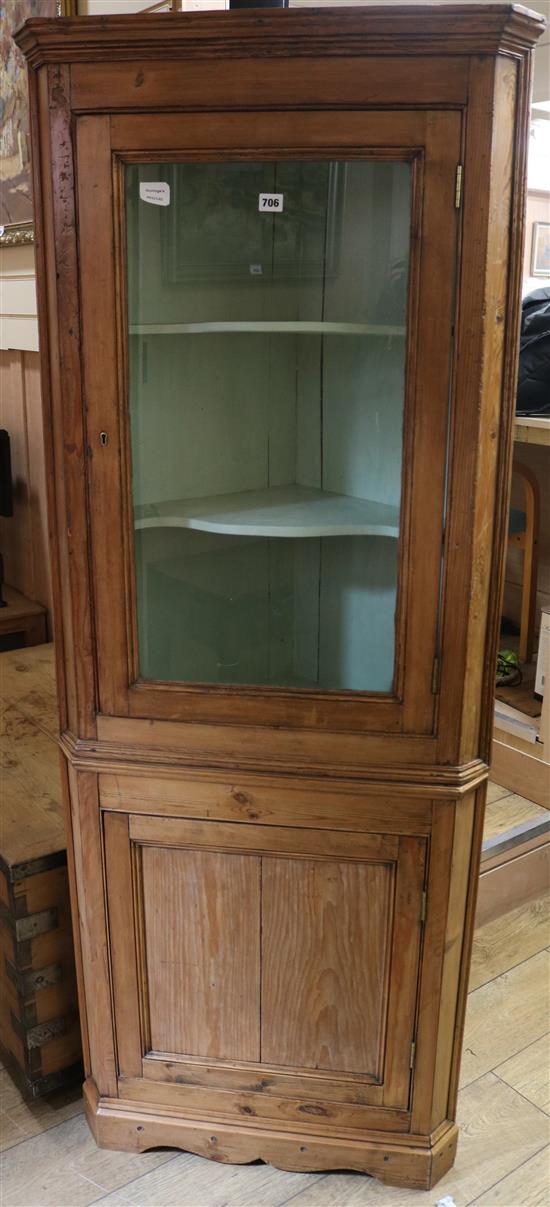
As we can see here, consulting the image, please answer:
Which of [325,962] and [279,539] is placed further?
[325,962]

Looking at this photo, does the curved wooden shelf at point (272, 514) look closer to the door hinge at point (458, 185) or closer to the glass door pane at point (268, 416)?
the glass door pane at point (268, 416)

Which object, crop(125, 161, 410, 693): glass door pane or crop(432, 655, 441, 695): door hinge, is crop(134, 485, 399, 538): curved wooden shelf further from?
crop(432, 655, 441, 695): door hinge

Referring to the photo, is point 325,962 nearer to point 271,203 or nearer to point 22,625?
point 271,203

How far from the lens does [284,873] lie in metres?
1.51

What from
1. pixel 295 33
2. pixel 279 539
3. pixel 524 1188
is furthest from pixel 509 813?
pixel 295 33

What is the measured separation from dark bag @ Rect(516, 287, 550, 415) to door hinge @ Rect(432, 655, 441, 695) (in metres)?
1.39

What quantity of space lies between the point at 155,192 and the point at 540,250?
3022mm

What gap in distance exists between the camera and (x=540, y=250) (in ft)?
12.8

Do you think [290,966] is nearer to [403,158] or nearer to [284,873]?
[284,873]

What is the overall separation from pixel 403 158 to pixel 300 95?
0.15m

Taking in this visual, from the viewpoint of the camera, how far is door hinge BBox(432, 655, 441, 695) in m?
1.36

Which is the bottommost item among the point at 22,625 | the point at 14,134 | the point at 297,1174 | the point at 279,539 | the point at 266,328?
the point at 297,1174

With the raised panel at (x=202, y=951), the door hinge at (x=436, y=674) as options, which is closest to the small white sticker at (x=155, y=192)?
the door hinge at (x=436, y=674)

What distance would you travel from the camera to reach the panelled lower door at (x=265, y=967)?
4.93ft
